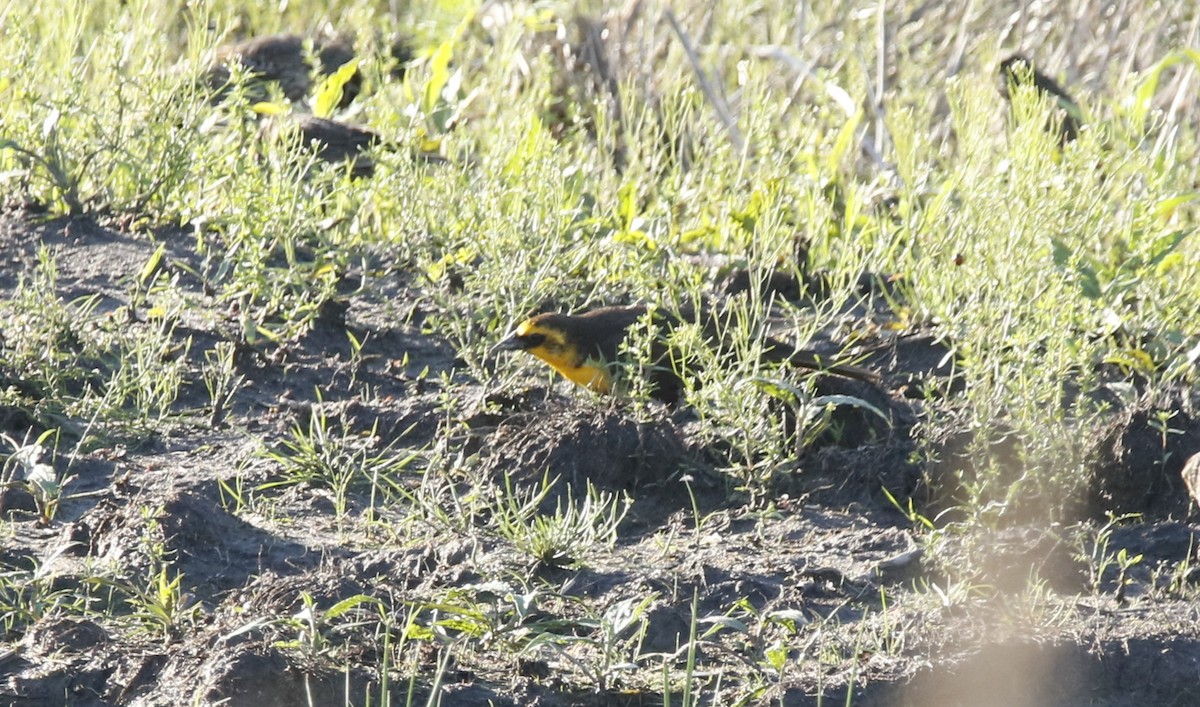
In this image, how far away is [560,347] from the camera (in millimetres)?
4746

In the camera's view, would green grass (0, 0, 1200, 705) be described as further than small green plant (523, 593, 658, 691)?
Yes

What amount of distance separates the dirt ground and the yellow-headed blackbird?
98mm

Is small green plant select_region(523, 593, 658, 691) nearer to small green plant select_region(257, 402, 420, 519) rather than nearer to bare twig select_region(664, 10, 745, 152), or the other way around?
small green plant select_region(257, 402, 420, 519)

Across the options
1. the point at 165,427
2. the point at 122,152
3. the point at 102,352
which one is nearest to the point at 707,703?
the point at 165,427

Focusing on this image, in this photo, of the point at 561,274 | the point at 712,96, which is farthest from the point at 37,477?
the point at 712,96

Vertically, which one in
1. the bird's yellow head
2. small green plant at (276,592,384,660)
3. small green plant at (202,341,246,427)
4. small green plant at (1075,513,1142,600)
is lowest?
small green plant at (202,341,246,427)

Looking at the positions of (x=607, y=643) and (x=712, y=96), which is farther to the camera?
(x=712, y=96)

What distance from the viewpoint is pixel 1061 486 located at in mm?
4297

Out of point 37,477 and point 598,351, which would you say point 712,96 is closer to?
point 598,351

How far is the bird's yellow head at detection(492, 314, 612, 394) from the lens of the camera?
4.72 metres

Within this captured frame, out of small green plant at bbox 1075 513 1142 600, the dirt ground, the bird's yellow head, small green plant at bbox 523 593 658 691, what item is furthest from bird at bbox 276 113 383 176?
small green plant at bbox 1075 513 1142 600

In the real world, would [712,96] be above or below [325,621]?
above

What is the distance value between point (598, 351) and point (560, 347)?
119 millimetres

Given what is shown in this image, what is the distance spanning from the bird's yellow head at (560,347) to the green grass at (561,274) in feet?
0.56
